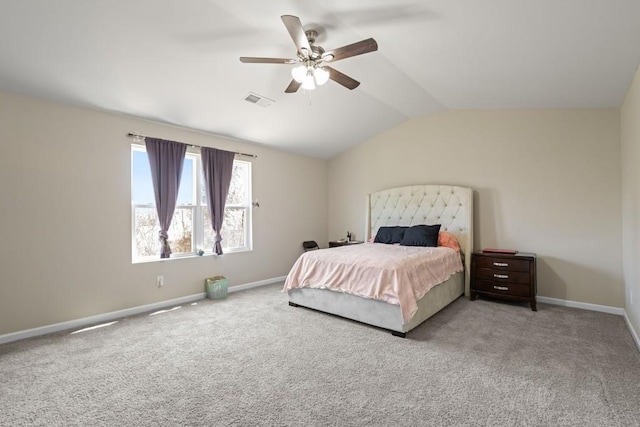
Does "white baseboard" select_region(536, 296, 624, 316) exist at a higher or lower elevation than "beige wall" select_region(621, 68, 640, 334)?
lower

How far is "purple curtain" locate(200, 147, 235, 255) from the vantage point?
451cm

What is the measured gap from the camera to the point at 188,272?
4352 mm

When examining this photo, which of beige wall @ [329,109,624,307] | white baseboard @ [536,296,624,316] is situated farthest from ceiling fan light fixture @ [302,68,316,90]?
white baseboard @ [536,296,624,316]

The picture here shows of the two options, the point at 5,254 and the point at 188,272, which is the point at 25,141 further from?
the point at 188,272

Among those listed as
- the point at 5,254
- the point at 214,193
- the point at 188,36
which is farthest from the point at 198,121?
the point at 5,254

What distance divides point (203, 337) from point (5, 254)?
2.04 m

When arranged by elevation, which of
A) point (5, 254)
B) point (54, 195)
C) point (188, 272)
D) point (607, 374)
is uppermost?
point (54, 195)

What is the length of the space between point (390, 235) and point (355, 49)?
3185mm

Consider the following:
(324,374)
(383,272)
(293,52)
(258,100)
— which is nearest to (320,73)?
(293,52)

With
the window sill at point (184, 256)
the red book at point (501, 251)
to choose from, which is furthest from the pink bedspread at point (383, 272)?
the window sill at point (184, 256)

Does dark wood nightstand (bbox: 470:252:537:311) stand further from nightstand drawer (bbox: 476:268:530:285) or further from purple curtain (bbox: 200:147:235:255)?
purple curtain (bbox: 200:147:235:255)

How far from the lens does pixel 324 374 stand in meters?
2.38

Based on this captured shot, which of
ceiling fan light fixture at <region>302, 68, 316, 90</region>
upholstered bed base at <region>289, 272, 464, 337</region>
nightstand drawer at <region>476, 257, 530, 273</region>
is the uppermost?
ceiling fan light fixture at <region>302, 68, 316, 90</region>

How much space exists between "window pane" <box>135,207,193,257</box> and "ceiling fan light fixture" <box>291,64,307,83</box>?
105 inches
